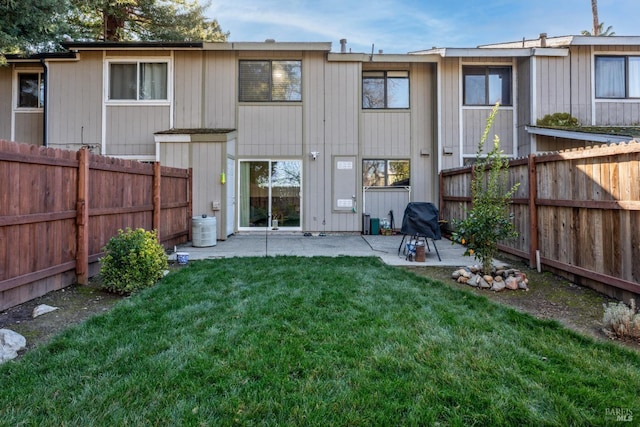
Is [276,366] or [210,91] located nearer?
[276,366]

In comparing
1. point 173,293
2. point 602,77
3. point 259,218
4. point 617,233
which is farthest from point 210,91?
point 602,77

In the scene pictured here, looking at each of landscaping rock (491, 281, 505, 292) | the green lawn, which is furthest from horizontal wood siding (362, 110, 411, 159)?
the green lawn

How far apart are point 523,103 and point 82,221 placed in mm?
11398

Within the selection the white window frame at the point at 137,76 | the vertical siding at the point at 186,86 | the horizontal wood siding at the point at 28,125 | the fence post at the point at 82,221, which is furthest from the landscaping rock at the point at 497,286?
the horizontal wood siding at the point at 28,125

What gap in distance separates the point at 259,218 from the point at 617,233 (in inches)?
318

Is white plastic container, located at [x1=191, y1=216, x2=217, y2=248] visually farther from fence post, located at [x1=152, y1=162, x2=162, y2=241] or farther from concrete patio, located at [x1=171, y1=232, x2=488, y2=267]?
fence post, located at [x1=152, y1=162, x2=162, y2=241]

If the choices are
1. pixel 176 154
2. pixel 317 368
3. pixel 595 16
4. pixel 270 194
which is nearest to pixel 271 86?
pixel 270 194

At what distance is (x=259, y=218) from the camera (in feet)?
33.0

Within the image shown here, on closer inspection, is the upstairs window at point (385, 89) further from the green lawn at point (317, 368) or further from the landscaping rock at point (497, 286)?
the green lawn at point (317, 368)

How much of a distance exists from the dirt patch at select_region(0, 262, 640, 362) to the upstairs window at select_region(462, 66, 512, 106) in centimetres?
722

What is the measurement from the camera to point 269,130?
10172mm

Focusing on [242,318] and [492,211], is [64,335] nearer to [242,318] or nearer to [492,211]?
[242,318]

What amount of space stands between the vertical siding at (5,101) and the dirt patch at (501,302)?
9660 mm

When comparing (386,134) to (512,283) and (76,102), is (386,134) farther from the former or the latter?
(76,102)
